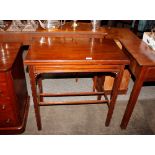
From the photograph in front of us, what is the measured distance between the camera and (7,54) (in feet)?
5.30

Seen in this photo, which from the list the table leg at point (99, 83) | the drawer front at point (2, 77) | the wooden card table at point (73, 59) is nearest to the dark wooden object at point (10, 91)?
the drawer front at point (2, 77)

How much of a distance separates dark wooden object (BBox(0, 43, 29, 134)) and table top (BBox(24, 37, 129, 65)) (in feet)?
0.57

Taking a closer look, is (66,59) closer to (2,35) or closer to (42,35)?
(42,35)

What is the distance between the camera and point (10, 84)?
1530 mm

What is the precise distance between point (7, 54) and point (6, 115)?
0.58 metres

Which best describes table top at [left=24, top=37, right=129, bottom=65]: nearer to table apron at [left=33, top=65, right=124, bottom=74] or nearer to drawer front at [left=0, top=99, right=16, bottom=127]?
table apron at [left=33, top=65, right=124, bottom=74]

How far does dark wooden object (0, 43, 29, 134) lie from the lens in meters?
1.48

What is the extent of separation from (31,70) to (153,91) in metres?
1.92

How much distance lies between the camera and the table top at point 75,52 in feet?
4.78

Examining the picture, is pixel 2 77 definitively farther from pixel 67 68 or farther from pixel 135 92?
pixel 135 92

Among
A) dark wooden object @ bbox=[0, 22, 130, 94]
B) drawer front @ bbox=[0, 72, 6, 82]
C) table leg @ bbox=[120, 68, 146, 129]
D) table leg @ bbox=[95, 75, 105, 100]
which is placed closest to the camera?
drawer front @ bbox=[0, 72, 6, 82]

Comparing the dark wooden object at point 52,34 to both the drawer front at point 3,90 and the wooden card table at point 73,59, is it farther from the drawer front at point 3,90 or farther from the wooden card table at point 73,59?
the drawer front at point 3,90

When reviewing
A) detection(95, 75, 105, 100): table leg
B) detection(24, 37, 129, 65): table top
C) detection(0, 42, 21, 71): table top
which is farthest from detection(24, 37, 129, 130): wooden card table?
detection(95, 75, 105, 100): table leg
